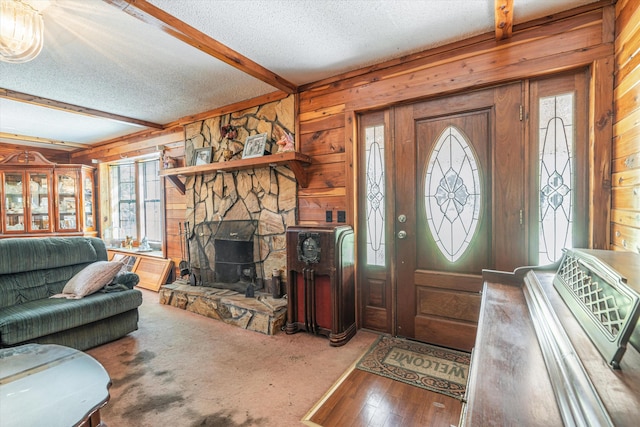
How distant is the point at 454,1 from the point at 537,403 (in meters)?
2.19

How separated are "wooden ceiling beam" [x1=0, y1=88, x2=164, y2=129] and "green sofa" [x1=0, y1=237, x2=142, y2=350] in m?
1.62

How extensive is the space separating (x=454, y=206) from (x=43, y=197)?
6747 mm

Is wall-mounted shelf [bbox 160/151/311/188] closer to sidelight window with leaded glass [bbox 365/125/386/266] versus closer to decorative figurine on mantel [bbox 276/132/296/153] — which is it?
decorative figurine on mantel [bbox 276/132/296/153]

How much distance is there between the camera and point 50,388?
137cm

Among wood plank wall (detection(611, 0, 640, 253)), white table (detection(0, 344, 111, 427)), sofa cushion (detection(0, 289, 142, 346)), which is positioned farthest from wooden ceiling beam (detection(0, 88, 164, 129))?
wood plank wall (detection(611, 0, 640, 253))

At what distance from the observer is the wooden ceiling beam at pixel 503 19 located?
1.83m

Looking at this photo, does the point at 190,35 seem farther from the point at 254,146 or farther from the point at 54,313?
the point at 54,313

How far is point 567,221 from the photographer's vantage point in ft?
6.78

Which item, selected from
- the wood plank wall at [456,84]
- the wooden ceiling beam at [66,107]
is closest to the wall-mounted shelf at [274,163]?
the wood plank wall at [456,84]

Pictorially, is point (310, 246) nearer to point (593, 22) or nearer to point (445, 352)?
point (445, 352)

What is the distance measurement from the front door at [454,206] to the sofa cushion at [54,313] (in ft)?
8.53

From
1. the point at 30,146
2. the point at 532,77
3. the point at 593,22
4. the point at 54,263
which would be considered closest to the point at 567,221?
the point at 532,77

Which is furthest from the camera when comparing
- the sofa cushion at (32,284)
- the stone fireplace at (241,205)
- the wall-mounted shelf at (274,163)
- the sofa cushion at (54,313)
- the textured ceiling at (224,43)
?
the stone fireplace at (241,205)

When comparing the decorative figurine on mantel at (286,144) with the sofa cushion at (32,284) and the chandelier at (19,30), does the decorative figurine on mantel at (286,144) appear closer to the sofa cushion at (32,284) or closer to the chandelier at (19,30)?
the chandelier at (19,30)
